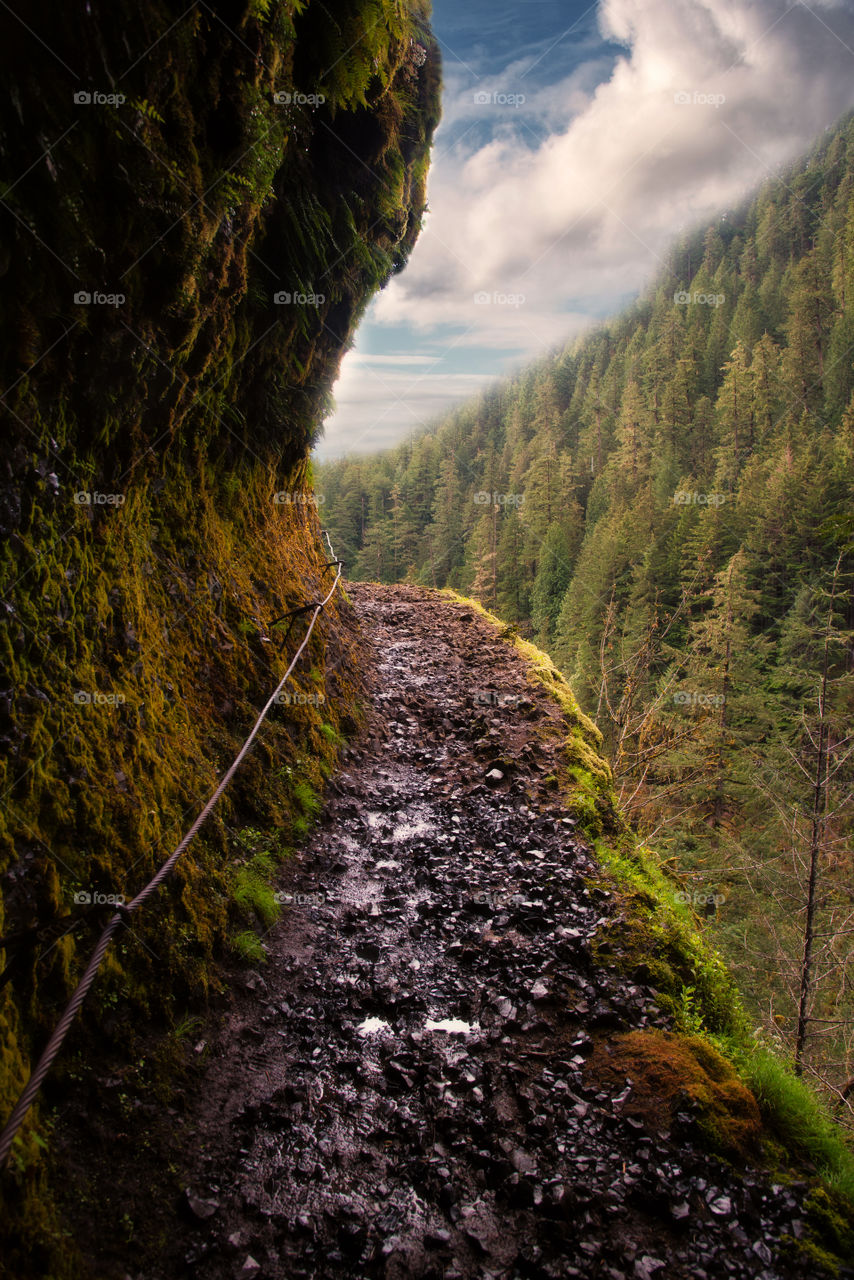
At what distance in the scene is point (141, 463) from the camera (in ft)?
16.6

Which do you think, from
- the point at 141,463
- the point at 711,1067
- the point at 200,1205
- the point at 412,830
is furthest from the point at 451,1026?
the point at 141,463

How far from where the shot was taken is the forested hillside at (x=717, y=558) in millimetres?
14641

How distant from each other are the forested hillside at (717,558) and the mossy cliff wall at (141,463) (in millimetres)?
8889

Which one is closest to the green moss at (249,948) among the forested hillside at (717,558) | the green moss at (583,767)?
the green moss at (583,767)

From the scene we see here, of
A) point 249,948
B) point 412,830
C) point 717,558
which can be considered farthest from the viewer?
point 717,558

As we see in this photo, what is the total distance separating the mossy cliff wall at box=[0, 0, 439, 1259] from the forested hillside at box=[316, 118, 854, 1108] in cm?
889

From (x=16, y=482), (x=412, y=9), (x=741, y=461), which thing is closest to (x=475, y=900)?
(x=16, y=482)

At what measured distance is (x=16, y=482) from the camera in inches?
134

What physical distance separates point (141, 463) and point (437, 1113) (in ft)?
17.6

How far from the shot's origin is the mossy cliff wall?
3107 millimetres

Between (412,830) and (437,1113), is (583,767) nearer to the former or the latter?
(412,830)

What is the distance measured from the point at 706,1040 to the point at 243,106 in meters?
8.36

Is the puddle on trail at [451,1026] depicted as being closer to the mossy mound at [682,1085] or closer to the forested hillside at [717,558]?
the mossy mound at [682,1085]

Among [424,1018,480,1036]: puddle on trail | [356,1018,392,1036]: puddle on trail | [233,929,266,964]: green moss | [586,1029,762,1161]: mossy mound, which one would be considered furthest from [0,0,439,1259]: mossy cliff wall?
[586,1029,762,1161]: mossy mound
